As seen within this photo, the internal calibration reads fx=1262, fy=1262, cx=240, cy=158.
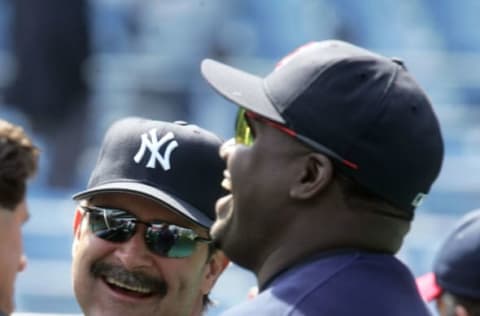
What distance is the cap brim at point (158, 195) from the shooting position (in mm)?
2840

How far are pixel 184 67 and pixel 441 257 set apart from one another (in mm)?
4697

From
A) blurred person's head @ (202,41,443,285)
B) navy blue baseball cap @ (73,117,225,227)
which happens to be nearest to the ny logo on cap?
navy blue baseball cap @ (73,117,225,227)

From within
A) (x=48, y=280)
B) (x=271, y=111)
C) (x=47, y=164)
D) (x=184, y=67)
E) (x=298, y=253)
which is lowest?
(x=48, y=280)

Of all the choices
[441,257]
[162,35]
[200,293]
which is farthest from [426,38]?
[200,293]

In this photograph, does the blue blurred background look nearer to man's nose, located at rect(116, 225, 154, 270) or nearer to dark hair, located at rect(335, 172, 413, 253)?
man's nose, located at rect(116, 225, 154, 270)

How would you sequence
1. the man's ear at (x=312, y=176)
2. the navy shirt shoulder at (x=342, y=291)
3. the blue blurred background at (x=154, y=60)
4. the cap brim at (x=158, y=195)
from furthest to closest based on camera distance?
1. the blue blurred background at (x=154, y=60)
2. the cap brim at (x=158, y=195)
3. the man's ear at (x=312, y=176)
4. the navy shirt shoulder at (x=342, y=291)

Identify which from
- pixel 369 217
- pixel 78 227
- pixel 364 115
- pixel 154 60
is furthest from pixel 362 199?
pixel 154 60

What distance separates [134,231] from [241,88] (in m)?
0.81

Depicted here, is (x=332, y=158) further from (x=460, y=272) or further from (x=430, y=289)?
(x=430, y=289)

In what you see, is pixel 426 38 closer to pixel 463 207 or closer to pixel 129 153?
pixel 463 207

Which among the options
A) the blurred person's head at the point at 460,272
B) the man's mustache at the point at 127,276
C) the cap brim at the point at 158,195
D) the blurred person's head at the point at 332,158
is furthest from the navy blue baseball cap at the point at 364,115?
the blurred person's head at the point at 460,272

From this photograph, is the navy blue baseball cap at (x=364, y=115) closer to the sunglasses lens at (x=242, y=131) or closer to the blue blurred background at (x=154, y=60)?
the sunglasses lens at (x=242, y=131)

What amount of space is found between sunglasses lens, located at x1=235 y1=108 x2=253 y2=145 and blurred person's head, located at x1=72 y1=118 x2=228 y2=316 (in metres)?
0.65

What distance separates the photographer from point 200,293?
9.87 ft
